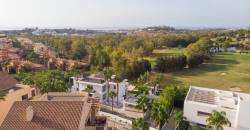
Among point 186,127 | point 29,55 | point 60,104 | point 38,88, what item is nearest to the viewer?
point 60,104

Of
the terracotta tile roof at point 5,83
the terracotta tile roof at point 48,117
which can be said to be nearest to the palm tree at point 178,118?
the terracotta tile roof at point 48,117

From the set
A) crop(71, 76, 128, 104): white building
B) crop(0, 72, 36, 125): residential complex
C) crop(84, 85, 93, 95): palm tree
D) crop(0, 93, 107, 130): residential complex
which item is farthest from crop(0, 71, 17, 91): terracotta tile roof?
crop(0, 93, 107, 130): residential complex

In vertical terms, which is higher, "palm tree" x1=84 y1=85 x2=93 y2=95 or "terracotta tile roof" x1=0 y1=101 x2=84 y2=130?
"terracotta tile roof" x1=0 y1=101 x2=84 y2=130

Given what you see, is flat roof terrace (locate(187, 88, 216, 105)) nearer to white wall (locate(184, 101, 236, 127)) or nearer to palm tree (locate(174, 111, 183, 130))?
white wall (locate(184, 101, 236, 127))

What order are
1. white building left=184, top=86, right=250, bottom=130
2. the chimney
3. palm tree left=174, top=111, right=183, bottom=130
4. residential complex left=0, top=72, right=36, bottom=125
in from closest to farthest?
the chimney, residential complex left=0, top=72, right=36, bottom=125, white building left=184, top=86, right=250, bottom=130, palm tree left=174, top=111, right=183, bottom=130

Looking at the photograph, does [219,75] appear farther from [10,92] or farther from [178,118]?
[10,92]

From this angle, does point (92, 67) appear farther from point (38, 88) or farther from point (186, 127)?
point (186, 127)

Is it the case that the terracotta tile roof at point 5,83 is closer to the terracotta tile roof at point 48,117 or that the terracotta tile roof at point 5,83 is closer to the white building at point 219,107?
the terracotta tile roof at point 48,117

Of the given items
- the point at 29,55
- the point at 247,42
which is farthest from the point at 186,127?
the point at 247,42
